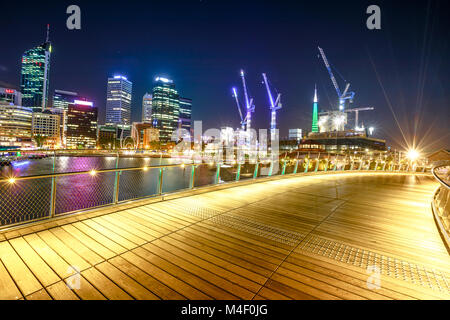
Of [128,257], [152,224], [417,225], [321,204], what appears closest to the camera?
[128,257]

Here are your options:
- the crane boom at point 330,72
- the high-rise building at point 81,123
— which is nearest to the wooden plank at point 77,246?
the crane boom at point 330,72

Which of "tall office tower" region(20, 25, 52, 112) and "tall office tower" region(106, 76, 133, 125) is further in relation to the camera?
"tall office tower" region(106, 76, 133, 125)

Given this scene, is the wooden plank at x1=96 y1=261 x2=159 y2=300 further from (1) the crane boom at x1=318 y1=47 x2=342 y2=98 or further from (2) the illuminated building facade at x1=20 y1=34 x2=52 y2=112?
(2) the illuminated building facade at x1=20 y1=34 x2=52 y2=112

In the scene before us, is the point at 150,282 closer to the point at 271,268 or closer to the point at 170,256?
the point at 170,256

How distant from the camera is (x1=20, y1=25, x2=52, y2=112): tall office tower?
16225cm

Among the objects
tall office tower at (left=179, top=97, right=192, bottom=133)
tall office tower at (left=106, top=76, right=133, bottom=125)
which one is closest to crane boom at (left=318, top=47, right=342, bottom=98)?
tall office tower at (left=179, top=97, right=192, bottom=133)

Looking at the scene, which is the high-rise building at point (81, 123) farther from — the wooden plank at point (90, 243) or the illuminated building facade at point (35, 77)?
the wooden plank at point (90, 243)

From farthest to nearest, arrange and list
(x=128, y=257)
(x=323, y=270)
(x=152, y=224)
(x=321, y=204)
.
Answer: (x=321, y=204), (x=152, y=224), (x=128, y=257), (x=323, y=270)

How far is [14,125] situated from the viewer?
91.3 meters

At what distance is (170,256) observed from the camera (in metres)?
2.54

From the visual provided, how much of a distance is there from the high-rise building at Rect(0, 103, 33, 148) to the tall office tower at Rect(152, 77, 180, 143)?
211 ft

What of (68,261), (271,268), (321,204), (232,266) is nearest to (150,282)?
(232,266)

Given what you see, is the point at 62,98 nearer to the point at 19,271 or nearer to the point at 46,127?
the point at 46,127
